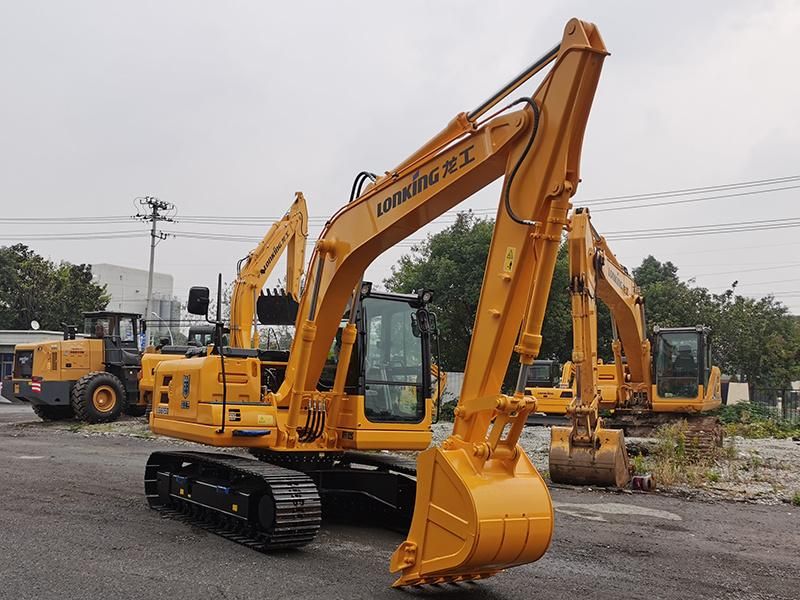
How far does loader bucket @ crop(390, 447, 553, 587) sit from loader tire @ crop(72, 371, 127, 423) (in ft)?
55.3

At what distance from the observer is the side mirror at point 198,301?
7.68 meters

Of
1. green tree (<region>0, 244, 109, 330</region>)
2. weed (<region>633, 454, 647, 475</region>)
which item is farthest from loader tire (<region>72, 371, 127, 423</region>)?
green tree (<region>0, 244, 109, 330</region>)

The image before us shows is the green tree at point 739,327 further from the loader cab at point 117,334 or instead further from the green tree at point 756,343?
the loader cab at point 117,334

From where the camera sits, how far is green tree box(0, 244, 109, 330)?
163 ft

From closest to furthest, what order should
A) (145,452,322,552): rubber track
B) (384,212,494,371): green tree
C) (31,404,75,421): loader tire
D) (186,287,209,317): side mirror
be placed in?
(145,452,322,552): rubber track → (186,287,209,317): side mirror → (31,404,75,421): loader tire → (384,212,494,371): green tree

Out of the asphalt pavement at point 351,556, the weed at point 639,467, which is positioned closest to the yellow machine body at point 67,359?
the asphalt pavement at point 351,556

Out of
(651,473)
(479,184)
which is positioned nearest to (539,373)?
(651,473)

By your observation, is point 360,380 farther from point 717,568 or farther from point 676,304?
point 676,304

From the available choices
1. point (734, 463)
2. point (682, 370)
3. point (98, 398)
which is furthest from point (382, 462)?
point (98, 398)

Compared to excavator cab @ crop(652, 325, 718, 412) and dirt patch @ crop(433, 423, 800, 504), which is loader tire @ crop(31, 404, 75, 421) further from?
excavator cab @ crop(652, 325, 718, 412)

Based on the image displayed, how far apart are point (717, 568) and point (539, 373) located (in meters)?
22.6

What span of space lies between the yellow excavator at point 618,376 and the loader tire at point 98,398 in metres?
12.2

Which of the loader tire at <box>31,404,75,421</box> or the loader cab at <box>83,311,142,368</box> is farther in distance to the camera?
the loader tire at <box>31,404,75,421</box>

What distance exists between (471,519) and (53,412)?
1977cm
